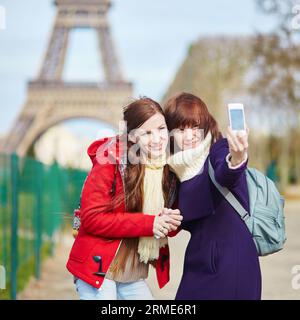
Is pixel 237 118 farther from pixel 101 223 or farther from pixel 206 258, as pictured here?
pixel 101 223

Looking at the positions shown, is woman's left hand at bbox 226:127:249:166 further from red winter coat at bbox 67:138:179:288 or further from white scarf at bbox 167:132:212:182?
red winter coat at bbox 67:138:179:288

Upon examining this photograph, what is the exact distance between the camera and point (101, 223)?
2801 mm

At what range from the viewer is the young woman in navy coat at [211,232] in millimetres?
2719

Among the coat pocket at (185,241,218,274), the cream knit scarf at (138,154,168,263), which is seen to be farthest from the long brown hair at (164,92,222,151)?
the coat pocket at (185,241,218,274)

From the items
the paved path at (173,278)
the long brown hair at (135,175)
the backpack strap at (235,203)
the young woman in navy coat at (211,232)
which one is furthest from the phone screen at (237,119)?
the paved path at (173,278)

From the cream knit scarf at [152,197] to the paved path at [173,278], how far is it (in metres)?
3.74

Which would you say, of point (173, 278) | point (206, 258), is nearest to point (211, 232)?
point (206, 258)

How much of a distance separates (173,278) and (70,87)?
3421 cm

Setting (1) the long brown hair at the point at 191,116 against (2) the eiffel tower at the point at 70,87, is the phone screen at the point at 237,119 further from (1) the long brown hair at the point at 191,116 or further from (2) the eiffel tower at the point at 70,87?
(2) the eiffel tower at the point at 70,87

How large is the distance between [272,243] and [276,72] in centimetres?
2195

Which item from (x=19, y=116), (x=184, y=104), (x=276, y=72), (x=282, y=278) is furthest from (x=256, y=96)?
(x=184, y=104)

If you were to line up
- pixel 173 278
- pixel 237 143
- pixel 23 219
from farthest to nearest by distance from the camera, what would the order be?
pixel 23 219 < pixel 173 278 < pixel 237 143
